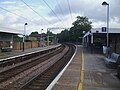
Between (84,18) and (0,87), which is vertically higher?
(84,18)

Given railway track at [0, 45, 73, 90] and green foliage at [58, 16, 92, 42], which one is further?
green foliage at [58, 16, 92, 42]

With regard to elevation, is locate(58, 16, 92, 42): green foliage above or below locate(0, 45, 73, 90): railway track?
above

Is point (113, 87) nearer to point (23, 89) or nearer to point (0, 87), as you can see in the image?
point (23, 89)

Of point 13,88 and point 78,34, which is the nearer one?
point 13,88

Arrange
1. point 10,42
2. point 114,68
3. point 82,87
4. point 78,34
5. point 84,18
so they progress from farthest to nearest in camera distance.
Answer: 1. point 84,18
2. point 78,34
3. point 10,42
4. point 114,68
5. point 82,87

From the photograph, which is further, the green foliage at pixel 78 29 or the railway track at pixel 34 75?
the green foliage at pixel 78 29

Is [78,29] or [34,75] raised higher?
[78,29]

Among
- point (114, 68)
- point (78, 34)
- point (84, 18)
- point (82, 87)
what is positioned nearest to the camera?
point (82, 87)

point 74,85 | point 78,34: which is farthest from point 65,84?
point 78,34

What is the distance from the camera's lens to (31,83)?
46.3 feet

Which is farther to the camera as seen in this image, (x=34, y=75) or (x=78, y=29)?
(x=78, y=29)

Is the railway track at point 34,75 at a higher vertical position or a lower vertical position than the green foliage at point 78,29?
lower

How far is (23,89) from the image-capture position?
12.5m

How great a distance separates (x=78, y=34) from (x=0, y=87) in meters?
123
